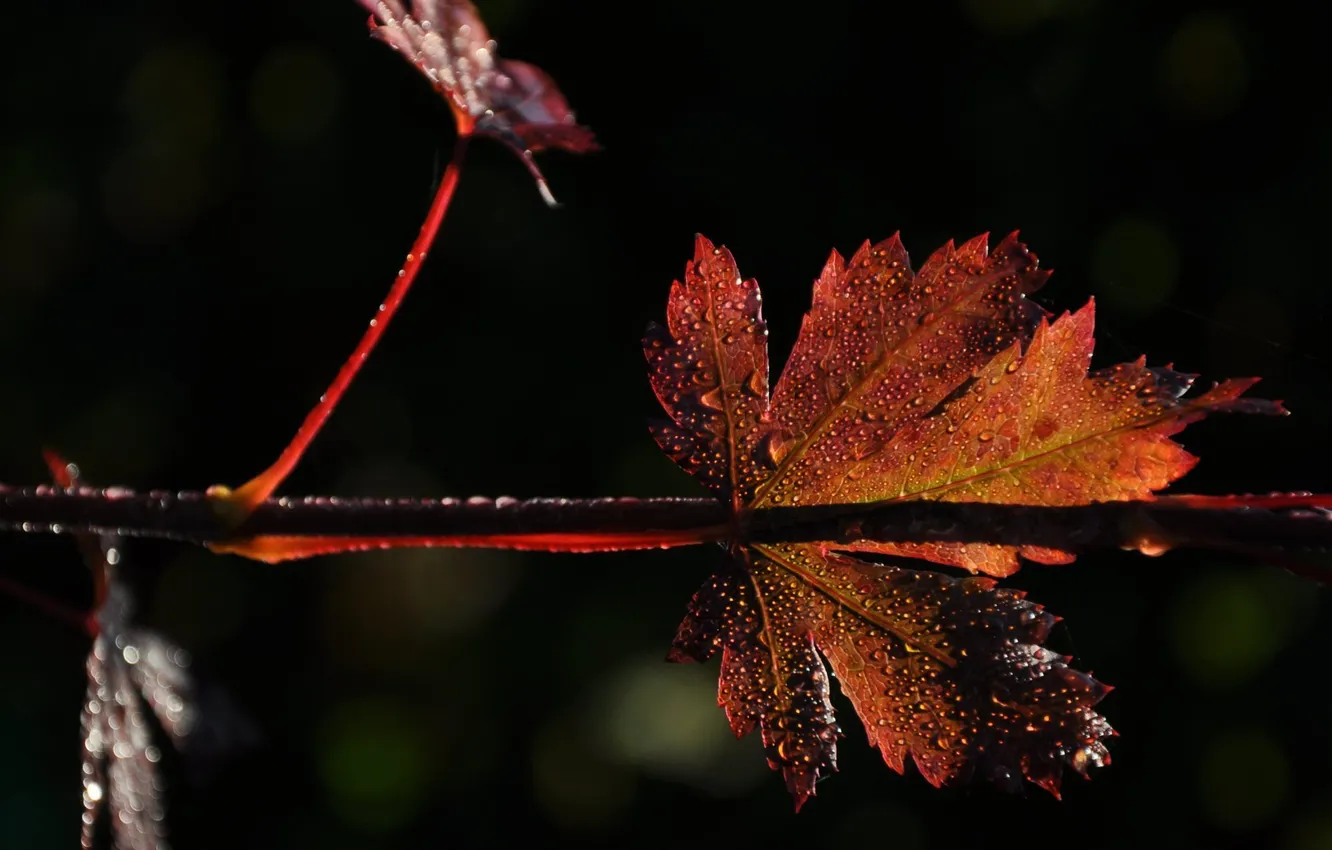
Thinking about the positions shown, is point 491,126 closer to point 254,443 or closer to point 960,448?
point 960,448

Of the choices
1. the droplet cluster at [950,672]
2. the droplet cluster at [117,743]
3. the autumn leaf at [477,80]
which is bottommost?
the droplet cluster at [950,672]

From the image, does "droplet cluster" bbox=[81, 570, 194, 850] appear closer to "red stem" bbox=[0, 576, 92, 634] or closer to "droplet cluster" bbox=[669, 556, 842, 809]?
"red stem" bbox=[0, 576, 92, 634]

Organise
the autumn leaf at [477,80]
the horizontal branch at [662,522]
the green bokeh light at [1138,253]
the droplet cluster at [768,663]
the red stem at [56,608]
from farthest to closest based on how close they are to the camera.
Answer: the green bokeh light at [1138,253]
the red stem at [56,608]
the autumn leaf at [477,80]
the droplet cluster at [768,663]
the horizontal branch at [662,522]

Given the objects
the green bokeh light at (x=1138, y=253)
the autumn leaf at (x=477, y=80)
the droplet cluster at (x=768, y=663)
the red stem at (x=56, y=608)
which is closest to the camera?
the droplet cluster at (x=768, y=663)

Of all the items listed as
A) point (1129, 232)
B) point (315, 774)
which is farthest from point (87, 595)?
point (1129, 232)

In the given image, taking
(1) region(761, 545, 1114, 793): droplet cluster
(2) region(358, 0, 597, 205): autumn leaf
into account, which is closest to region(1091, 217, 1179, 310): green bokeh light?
(2) region(358, 0, 597, 205): autumn leaf

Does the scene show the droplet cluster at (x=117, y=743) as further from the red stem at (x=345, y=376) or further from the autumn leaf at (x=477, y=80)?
the autumn leaf at (x=477, y=80)

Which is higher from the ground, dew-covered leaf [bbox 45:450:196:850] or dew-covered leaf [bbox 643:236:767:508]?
dew-covered leaf [bbox 45:450:196:850]

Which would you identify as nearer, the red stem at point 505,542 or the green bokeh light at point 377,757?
the red stem at point 505,542

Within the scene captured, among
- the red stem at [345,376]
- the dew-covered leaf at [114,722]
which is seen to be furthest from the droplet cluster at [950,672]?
the dew-covered leaf at [114,722]
